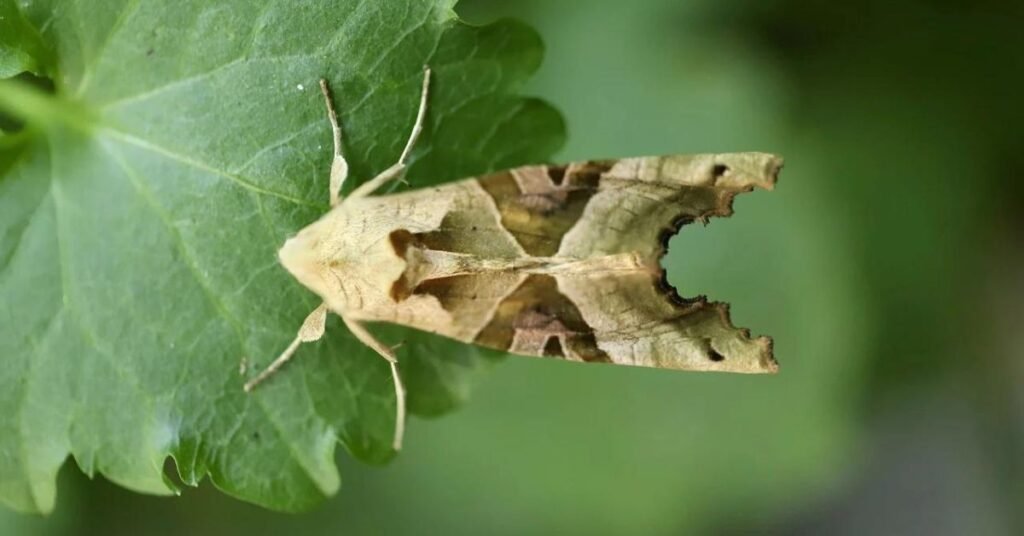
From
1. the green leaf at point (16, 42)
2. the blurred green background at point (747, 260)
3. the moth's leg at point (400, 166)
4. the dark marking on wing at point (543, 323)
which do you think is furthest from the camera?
the blurred green background at point (747, 260)

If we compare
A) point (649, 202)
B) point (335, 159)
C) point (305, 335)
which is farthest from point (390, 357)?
point (649, 202)

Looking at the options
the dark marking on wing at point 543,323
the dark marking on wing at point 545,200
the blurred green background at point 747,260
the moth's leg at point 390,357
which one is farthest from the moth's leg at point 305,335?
the blurred green background at point 747,260

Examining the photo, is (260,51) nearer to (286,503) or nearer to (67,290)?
(67,290)

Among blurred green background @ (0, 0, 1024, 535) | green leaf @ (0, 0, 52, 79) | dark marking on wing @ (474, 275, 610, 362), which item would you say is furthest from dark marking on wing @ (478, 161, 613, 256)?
blurred green background @ (0, 0, 1024, 535)

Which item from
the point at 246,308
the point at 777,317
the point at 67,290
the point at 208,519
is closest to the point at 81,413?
the point at 67,290

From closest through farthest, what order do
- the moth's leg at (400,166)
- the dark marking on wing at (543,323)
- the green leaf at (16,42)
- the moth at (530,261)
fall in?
the green leaf at (16,42) < the moth's leg at (400,166) < the moth at (530,261) < the dark marking on wing at (543,323)

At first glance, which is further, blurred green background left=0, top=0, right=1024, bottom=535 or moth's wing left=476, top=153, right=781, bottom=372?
blurred green background left=0, top=0, right=1024, bottom=535

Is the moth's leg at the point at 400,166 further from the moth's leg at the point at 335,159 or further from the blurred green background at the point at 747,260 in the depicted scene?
the blurred green background at the point at 747,260

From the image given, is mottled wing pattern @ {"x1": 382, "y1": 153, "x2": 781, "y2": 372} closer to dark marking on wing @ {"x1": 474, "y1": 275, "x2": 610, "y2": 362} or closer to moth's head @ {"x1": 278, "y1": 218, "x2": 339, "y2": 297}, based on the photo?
dark marking on wing @ {"x1": 474, "y1": 275, "x2": 610, "y2": 362}
